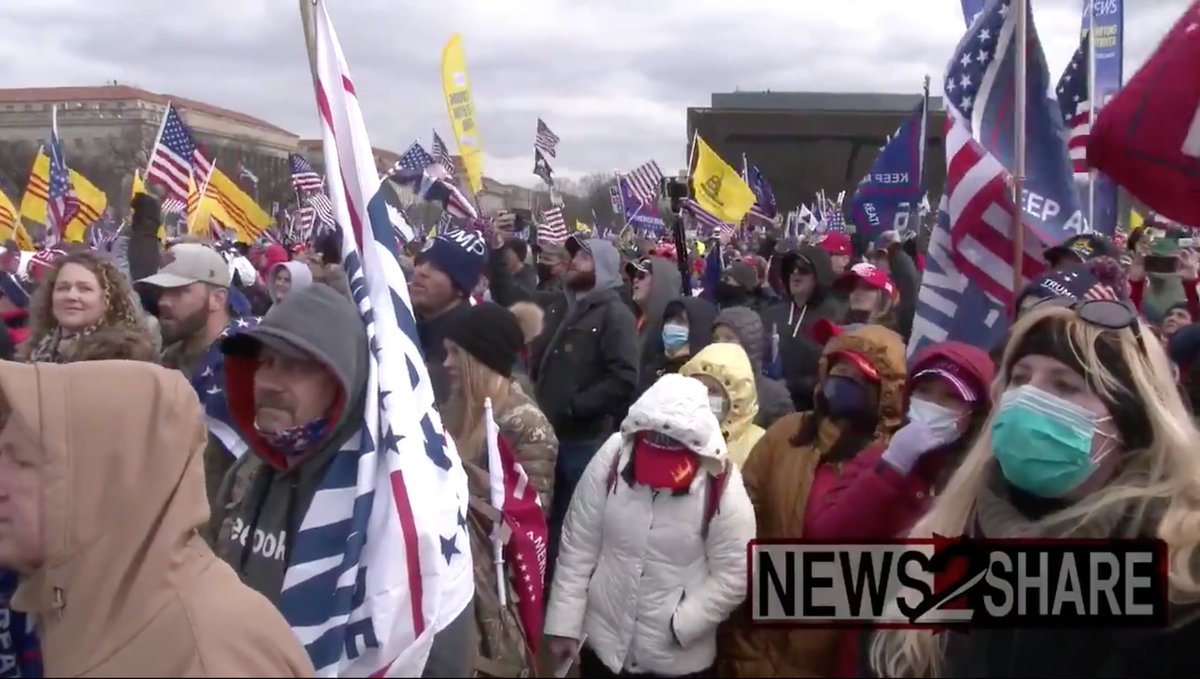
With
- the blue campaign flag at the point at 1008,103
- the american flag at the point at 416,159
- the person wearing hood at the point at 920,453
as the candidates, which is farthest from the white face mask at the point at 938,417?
the american flag at the point at 416,159

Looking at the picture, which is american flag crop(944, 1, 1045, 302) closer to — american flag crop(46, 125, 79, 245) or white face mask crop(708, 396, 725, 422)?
white face mask crop(708, 396, 725, 422)

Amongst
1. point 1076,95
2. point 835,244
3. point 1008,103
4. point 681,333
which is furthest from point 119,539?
point 1076,95

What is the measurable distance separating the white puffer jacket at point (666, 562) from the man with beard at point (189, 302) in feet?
6.22

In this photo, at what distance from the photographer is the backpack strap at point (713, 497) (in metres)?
3.52

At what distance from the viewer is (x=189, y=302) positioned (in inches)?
176

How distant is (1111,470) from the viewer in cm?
236

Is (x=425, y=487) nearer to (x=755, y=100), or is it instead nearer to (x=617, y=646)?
(x=617, y=646)

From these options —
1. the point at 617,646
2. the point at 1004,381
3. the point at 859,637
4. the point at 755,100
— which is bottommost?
the point at 617,646

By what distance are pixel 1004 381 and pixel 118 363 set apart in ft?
6.18

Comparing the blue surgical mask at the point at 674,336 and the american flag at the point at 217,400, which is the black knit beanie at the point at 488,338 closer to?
the american flag at the point at 217,400

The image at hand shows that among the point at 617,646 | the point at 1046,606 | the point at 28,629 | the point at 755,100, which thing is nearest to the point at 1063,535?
the point at 1046,606

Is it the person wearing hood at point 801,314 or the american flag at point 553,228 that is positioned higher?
the american flag at point 553,228

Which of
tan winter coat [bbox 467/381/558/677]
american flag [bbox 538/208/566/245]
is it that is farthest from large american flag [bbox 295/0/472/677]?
american flag [bbox 538/208/566/245]

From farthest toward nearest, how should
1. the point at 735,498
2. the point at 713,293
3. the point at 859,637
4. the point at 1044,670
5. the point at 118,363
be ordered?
1. the point at 713,293
2. the point at 735,498
3. the point at 859,637
4. the point at 1044,670
5. the point at 118,363
